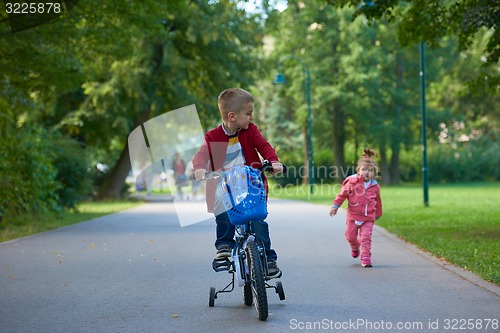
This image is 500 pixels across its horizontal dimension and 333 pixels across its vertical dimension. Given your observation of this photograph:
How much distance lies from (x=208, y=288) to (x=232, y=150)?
208 cm

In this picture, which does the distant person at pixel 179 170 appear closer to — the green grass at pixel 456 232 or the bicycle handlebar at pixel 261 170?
the green grass at pixel 456 232

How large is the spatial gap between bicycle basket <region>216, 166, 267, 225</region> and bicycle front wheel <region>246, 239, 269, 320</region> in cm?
24

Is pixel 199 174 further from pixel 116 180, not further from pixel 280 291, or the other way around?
pixel 116 180

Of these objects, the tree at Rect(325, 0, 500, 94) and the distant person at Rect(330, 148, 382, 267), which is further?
the tree at Rect(325, 0, 500, 94)

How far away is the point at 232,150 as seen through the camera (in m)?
7.33

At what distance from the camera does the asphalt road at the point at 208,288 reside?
6.70 meters

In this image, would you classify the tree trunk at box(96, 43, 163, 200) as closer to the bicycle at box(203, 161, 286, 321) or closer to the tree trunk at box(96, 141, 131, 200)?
the tree trunk at box(96, 141, 131, 200)

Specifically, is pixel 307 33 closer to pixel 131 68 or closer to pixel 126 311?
pixel 131 68

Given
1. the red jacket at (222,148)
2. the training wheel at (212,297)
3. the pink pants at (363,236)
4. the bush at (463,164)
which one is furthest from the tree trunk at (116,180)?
the red jacket at (222,148)

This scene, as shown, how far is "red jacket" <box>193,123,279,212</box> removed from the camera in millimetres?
7242

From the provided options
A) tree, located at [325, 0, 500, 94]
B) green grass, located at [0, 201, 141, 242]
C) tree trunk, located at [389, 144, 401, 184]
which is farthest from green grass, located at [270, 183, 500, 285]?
tree trunk, located at [389, 144, 401, 184]

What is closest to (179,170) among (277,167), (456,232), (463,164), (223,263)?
(456,232)

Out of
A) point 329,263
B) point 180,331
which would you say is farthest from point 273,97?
point 180,331

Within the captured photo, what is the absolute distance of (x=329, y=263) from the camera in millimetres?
11156
